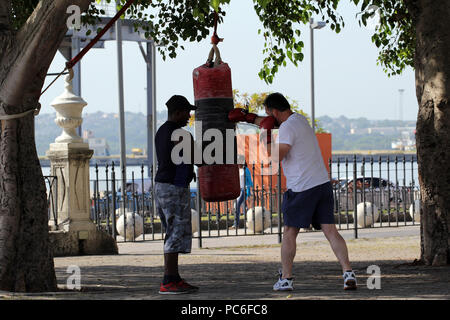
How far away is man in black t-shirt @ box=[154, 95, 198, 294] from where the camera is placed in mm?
7484

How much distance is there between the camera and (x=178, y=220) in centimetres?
754

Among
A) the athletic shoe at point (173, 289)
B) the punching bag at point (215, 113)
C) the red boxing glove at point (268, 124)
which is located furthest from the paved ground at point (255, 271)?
the red boxing glove at point (268, 124)

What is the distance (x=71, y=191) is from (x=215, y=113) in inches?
246

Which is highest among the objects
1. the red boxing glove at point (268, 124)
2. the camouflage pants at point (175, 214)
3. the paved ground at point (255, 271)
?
the red boxing glove at point (268, 124)

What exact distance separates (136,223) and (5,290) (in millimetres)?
9199

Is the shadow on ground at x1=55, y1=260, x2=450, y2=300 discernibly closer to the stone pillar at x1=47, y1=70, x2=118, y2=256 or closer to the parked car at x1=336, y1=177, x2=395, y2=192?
the stone pillar at x1=47, y1=70, x2=118, y2=256

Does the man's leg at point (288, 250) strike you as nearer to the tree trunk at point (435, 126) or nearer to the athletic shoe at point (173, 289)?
the athletic shoe at point (173, 289)

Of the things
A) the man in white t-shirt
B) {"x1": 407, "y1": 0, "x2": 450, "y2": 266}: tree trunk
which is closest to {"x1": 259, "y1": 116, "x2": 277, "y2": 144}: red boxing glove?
the man in white t-shirt

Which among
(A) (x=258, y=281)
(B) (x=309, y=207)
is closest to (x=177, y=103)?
(B) (x=309, y=207)

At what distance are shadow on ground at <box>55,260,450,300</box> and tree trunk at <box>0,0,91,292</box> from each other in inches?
Answer: 18.4

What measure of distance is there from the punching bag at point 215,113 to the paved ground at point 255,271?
1.04 metres

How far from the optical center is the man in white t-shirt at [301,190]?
736cm
